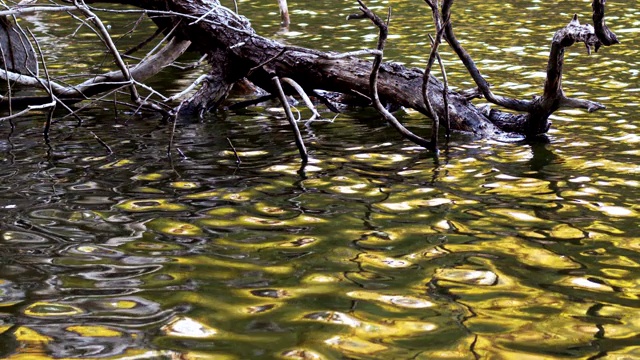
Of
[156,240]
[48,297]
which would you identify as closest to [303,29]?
[156,240]

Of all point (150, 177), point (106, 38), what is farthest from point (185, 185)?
point (106, 38)

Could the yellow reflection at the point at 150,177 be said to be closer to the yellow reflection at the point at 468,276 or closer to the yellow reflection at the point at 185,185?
the yellow reflection at the point at 185,185

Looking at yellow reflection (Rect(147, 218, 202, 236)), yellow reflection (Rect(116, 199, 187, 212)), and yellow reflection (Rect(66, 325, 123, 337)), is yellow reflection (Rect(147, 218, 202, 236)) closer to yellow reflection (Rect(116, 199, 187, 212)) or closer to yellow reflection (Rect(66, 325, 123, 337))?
A: yellow reflection (Rect(116, 199, 187, 212))

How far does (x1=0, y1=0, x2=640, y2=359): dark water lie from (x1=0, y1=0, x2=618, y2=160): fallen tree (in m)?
0.31

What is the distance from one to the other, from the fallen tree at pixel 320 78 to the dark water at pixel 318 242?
1.01 feet

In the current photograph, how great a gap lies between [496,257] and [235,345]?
1.73m

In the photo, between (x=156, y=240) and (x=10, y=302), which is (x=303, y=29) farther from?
(x=10, y=302)

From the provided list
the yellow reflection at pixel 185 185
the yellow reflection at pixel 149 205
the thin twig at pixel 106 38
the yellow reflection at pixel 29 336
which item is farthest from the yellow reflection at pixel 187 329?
the thin twig at pixel 106 38

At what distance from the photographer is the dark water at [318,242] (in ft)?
12.6

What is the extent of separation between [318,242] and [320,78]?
12.2 feet

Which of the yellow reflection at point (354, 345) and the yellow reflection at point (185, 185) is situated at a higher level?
the yellow reflection at point (354, 345)

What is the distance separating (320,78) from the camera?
28.1 ft

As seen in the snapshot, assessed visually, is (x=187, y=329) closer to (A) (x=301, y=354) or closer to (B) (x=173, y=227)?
(A) (x=301, y=354)

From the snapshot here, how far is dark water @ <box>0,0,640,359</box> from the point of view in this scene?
12.6 feet
